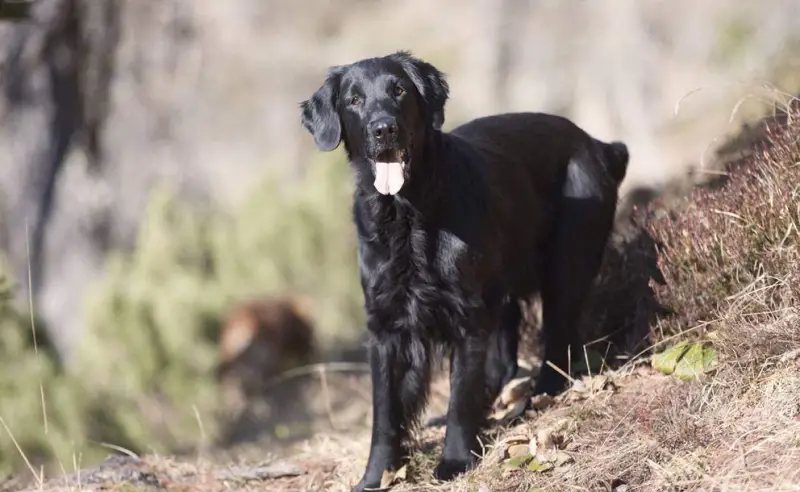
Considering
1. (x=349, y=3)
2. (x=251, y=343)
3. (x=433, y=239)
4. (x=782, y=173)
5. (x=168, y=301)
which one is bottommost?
(x=251, y=343)

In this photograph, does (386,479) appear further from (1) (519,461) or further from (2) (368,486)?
(1) (519,461)

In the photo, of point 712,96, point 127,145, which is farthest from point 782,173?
point 712,96

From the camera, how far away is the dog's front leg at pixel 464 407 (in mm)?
3938

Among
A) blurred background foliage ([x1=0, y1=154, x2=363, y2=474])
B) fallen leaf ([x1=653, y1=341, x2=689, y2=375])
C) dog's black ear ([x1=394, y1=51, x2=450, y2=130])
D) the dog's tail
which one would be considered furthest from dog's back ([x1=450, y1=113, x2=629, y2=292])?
blurred background foliage ([x1=0, y1=154, x2=363, y2=474])

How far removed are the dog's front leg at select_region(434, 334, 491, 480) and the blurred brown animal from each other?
6.27 m

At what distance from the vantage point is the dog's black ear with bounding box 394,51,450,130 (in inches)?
159

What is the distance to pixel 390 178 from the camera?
3828mm

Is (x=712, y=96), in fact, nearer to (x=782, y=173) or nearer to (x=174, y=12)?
(x=174, y=12)

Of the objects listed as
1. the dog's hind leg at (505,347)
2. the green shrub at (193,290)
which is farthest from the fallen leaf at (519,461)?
the green shrub at (193,290)

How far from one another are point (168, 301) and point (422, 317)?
5.60 metres

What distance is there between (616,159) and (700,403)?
5.72 ft

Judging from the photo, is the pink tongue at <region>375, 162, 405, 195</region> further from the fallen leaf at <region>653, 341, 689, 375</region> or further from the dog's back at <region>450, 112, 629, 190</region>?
the fallen leaf at <region>653, 341, 689, 375</region>

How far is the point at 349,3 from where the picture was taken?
2641 centimetres

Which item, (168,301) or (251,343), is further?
(251,343)
